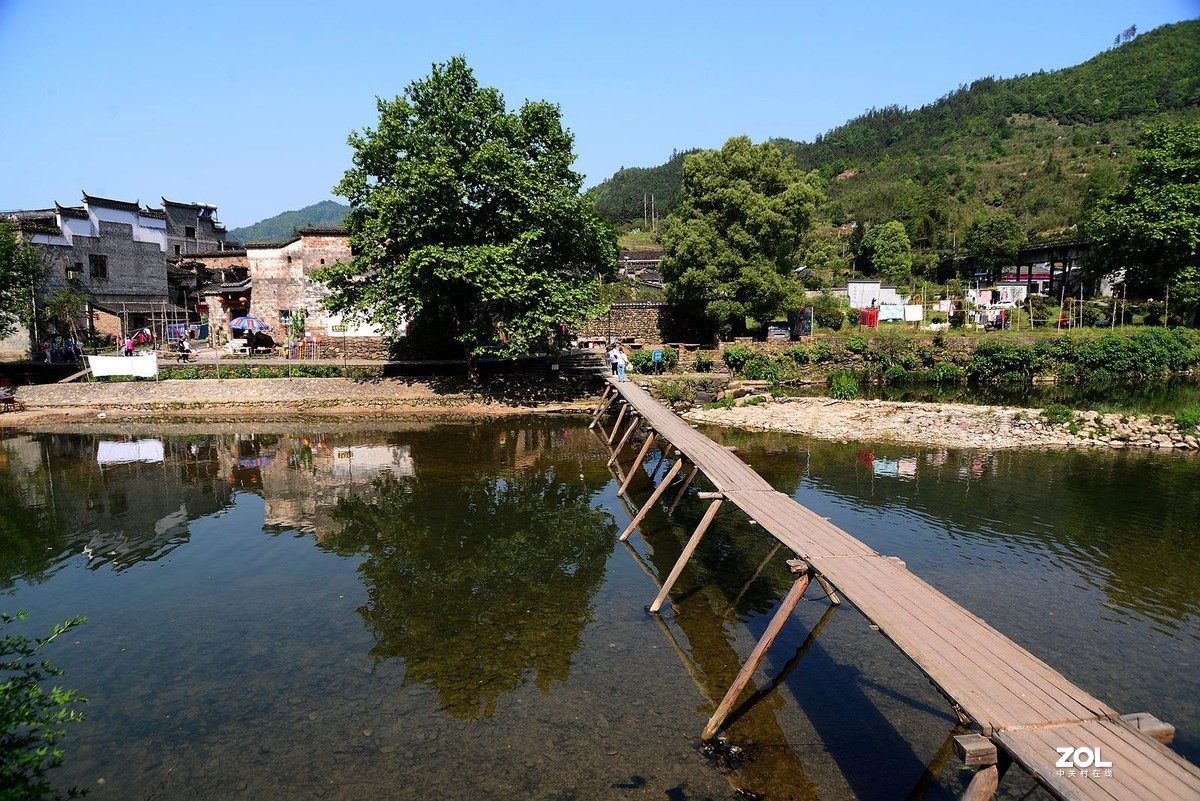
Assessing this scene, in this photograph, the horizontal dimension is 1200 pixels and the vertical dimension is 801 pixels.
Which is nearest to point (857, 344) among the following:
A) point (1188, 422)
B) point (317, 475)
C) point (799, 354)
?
point (799, 354)

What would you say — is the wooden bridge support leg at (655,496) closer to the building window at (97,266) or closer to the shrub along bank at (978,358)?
the shrub along bank at (978,358)

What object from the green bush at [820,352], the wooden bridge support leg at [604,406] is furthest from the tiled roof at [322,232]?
the green bush at [820,352]

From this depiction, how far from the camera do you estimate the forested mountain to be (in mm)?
87125

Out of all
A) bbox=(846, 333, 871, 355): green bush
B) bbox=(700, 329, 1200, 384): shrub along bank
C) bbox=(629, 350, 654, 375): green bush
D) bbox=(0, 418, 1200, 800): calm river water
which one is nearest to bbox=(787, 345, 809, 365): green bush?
bbox=(700, 329, 1200, 384): shrub along bank

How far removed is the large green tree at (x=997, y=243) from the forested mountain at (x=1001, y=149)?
34.3 ft

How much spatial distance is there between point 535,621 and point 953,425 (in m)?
20.6

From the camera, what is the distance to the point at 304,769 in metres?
8.67

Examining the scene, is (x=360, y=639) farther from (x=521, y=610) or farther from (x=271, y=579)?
(x=271, y=579)

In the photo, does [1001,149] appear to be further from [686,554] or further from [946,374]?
[686,554]

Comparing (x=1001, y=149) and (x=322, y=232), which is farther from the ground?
(x=1001, y=149)

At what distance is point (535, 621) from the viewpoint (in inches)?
492

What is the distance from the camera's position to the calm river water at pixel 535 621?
877 cm

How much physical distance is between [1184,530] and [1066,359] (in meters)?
27.7

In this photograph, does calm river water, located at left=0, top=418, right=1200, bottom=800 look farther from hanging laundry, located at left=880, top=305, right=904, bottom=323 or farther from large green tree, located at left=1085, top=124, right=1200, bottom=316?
hanging laundry, located at left=880, top=305, right=904, bottom=323
